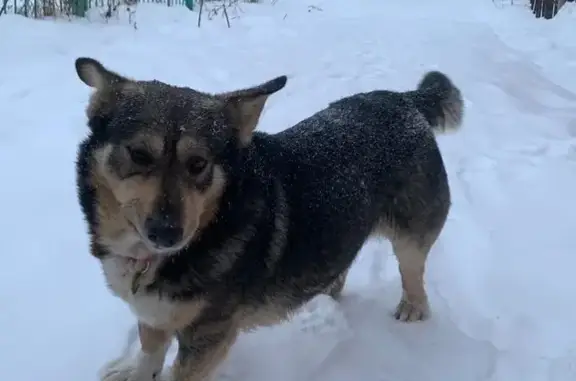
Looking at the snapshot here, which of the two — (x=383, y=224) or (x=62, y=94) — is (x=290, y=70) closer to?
(x=62, y=94)

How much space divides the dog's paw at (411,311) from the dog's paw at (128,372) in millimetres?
1590

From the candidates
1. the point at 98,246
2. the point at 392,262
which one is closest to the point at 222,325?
the point at 98,246

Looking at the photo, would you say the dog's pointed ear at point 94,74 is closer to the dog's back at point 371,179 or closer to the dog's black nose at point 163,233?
the dog's black nose at point 163,233

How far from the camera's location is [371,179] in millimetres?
3928

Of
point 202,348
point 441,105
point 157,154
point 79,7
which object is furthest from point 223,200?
point 79,7

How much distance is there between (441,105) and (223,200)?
1.94 m

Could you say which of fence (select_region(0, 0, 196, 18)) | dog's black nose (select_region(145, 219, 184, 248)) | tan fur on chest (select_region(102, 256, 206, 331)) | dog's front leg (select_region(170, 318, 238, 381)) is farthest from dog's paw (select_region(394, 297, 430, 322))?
fence (select_region(0, 0, 196, 18))

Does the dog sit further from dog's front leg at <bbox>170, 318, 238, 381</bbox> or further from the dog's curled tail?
the dog's curled tail

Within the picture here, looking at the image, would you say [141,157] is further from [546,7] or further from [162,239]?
[546,7]

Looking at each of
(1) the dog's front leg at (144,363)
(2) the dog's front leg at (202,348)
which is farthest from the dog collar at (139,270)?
(1) the dog's front leg at (144,363)

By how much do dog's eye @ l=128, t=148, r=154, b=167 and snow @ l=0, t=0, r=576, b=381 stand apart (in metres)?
1.36

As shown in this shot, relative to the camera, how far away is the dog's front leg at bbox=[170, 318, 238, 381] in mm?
3295

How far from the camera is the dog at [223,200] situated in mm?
2963

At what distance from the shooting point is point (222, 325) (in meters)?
3.32
